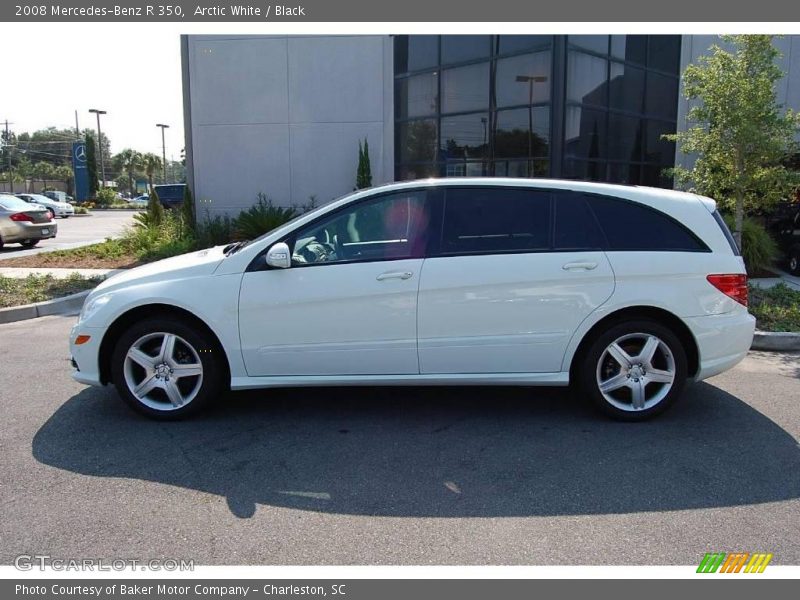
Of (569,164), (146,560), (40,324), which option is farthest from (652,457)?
(569,164)

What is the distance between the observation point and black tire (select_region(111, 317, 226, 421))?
4.34 metres

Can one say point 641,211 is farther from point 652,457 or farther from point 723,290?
point 652,457

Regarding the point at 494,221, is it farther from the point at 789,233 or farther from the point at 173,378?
the point at 789,233

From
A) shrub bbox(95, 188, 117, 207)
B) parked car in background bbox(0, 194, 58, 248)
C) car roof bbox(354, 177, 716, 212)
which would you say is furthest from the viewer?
shrub bbox(95, 188, 117, 207)

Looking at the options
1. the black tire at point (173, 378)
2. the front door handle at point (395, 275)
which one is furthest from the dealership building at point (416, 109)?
the black tire at point (173, 378)

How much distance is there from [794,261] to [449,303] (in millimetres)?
10225

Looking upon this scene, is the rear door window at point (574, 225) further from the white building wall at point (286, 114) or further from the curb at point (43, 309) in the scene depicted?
the white building wall at point (286, 114)

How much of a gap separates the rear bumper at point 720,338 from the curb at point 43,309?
800 cm

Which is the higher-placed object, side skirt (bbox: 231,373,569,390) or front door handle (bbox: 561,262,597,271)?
front door handle (bbox: 561,262,597,271)

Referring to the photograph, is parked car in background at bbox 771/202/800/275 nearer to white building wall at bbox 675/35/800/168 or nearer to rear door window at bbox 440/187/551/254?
white building wall at bbox 675/35/800/168

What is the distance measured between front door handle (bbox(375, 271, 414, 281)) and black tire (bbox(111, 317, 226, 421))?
127 cm

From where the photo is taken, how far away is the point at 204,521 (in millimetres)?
3162

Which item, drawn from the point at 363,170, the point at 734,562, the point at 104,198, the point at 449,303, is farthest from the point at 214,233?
the point at 104,198

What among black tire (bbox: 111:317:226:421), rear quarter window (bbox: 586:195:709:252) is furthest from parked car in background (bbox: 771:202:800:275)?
black tire (bbox: 111:317:226:421)
